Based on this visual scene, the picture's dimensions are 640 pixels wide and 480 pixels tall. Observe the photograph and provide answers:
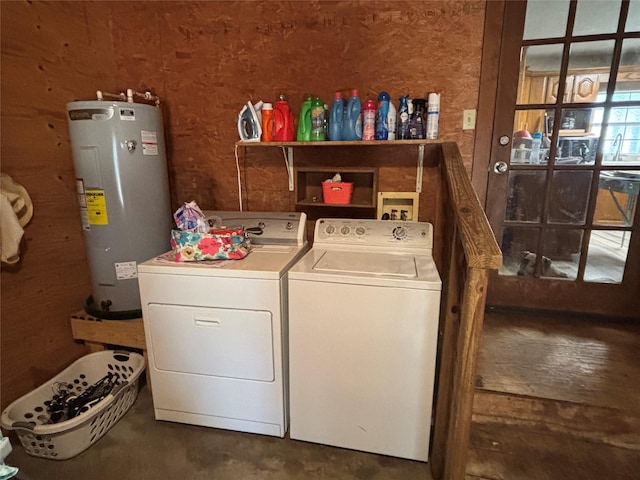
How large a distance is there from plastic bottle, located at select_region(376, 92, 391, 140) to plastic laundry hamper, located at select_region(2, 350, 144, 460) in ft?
5.68

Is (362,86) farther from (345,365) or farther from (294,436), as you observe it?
(294,436)

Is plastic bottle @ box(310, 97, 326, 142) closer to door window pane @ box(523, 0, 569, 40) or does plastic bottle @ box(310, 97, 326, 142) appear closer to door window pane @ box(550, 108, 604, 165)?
door window pane @ box(523, 0, 569, 40)

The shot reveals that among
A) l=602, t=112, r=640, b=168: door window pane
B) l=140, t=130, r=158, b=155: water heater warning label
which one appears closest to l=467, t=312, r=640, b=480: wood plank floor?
l=602, t=112, r=640, b=168: door window pane

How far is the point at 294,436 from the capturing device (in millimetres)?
1685

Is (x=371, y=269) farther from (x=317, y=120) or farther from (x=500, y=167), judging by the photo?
(x=500, y=167)

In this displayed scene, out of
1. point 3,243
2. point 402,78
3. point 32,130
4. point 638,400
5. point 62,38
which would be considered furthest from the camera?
point 402,78

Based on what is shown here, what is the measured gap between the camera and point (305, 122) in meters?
2.02

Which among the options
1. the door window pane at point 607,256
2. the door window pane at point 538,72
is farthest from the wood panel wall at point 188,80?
the door window pane at point 607,256

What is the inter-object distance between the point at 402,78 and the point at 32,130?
6.18 ft

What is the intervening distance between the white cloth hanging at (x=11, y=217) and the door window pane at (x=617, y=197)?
2889 mm

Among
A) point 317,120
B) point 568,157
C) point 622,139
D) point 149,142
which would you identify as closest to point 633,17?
point 622,139

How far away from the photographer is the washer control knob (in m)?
1.88

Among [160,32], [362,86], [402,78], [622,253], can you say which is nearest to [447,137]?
[402,78]

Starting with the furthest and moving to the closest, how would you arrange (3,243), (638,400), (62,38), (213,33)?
(213,33) < (62,38) < (3,243) < (638,400)
